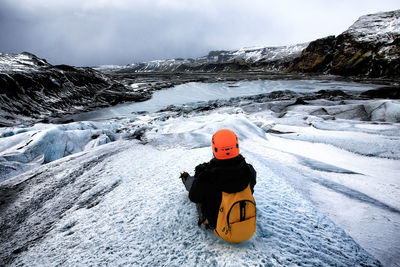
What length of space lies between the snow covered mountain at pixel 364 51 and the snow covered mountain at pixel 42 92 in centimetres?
4645

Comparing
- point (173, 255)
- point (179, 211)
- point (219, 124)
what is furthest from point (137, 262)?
point (219, 124)

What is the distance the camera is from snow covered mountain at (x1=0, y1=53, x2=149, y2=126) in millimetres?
10055

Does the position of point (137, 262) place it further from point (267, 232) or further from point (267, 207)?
point (267, 207)

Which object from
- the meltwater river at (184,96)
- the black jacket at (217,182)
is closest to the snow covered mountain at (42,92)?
the meltwater river at (184,96)

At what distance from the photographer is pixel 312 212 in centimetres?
214

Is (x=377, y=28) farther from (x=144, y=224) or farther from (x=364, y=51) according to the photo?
(x=144, y=224)

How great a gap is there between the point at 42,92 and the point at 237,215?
16.3m

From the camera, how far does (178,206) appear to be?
222cm

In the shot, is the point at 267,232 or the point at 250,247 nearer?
the point at 250,247

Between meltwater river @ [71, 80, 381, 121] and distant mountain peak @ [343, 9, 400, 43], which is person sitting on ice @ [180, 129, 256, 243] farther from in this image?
distant mountain peak @ [343, 9, 400, 43]

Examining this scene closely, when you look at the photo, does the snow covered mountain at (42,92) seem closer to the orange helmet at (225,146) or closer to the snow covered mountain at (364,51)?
the orange helmet at (225,146)

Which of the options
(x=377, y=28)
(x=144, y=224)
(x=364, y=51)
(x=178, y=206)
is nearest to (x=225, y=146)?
(x=178, y=206)

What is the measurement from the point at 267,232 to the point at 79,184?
311 centimetres

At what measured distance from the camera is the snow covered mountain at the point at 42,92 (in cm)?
1005
